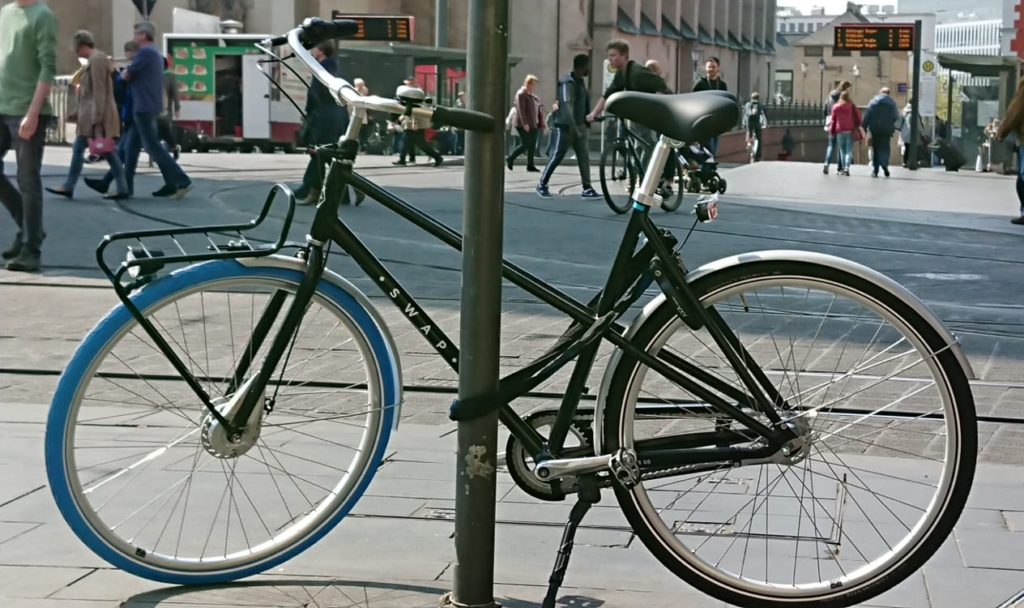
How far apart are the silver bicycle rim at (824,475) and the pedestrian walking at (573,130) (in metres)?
14.2

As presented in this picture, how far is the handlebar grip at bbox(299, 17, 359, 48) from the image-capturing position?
376cm

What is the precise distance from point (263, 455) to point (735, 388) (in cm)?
122

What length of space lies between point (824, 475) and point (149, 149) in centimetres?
1319

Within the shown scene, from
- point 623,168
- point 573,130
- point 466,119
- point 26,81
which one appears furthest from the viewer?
point 573,130

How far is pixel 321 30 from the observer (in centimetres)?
379

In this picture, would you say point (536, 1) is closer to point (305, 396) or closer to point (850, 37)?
point (850, 37)

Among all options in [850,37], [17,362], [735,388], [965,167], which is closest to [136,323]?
[735,388]

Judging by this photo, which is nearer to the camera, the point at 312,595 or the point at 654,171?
the point at 654,171

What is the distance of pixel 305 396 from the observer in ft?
13.4

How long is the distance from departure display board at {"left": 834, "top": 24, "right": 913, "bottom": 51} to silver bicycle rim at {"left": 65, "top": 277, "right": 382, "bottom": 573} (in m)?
27.7

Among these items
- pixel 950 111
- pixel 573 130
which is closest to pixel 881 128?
pixel 950 111

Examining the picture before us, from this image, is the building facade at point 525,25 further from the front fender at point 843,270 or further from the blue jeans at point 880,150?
the front fender at point 843,270

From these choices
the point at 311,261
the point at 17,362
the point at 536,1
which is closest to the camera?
the point at 311,261

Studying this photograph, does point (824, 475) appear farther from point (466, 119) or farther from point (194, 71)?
point (194, 71)
